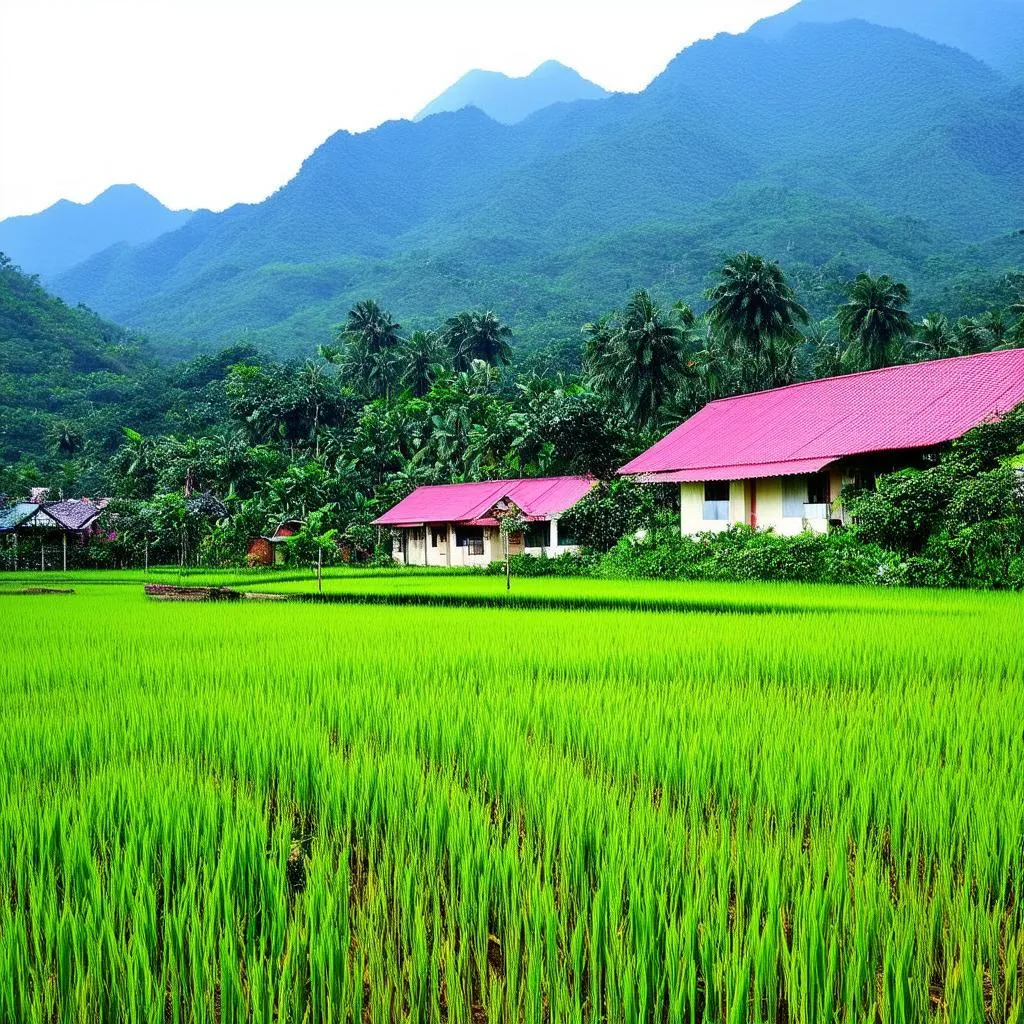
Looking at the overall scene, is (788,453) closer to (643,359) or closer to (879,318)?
(643,359)

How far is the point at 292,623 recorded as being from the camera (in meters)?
10.2

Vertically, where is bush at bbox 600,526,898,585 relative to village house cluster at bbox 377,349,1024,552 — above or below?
below

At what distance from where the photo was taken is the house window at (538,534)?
30.6 m

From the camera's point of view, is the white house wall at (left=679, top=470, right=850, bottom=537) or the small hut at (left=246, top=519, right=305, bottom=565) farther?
the small hut at (left=246, top=519, right=305, bottom=565)

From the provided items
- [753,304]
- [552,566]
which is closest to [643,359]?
[753,304]

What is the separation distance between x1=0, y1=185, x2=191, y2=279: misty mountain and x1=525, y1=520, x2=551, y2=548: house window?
177 meters

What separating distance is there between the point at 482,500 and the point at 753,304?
12509 mm

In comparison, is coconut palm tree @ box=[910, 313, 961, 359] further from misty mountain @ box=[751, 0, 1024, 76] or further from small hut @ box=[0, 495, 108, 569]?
misty mountain @ box=[751, 0, 1024, 76]

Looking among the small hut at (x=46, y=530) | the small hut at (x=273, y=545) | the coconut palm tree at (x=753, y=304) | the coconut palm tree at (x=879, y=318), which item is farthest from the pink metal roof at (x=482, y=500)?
the coconut palm tree at (x=879, y=318)

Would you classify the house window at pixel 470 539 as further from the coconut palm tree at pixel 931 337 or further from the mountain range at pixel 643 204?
the mountain range at pixel 643 204

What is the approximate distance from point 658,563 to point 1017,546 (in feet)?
25.4

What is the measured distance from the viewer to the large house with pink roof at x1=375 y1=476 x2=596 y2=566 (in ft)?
98.3

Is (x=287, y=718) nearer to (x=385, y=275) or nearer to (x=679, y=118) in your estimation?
(x=385, y=275)

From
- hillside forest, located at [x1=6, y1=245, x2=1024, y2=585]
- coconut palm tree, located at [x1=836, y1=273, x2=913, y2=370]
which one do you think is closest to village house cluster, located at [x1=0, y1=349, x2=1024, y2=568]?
hillside forest, located at [x1=6, y1=245, x2=1024, y2=585]
